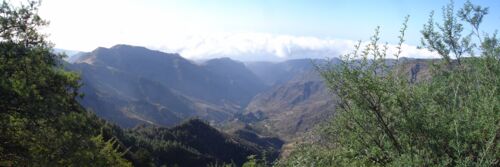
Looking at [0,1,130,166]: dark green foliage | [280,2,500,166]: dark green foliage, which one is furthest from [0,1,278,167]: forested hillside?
[280,2,500,166]: dark green foliage

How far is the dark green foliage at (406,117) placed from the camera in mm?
14969

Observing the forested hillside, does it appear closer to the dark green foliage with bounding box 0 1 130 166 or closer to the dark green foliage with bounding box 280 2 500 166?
the dark green foliage with bounding box 0 1 130 166

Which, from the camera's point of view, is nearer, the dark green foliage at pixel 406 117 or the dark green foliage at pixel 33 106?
the dark green foliage at pixel 406 117

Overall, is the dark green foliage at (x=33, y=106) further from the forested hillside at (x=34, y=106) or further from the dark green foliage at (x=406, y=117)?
the dark green foliage at (x=406, y=117)

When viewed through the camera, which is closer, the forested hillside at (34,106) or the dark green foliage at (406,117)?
the dark green foliage at (406,117)

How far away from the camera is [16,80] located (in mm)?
22797

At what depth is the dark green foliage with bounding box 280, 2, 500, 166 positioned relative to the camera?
49.1 feet

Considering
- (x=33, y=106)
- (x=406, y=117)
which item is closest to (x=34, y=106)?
(x=33, y=106)

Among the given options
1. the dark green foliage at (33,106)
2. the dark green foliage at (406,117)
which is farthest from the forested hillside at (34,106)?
the dark green foliage at (406,117)

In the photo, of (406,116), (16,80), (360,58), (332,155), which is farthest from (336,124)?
(16,80)

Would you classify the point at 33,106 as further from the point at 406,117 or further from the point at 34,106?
the point at 406,117

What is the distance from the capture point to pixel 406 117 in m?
→ 15.6

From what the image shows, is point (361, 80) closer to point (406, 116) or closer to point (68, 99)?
point (406, 116)

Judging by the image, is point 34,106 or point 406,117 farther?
point 34,106
